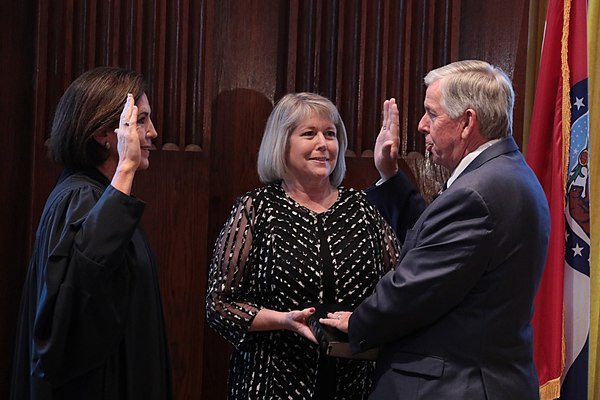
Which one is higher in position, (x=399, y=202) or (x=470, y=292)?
(x=399, y=202)

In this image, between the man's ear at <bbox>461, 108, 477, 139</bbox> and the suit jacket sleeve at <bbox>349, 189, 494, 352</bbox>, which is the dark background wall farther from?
the suit jacket sleeve at <bbox>349, 189, 494, 352</bbox>

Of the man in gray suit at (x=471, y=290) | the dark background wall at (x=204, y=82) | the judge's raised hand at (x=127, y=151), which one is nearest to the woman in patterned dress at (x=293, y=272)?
the man in gray suit at (x=471, y=290)

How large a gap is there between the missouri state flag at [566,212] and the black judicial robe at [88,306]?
171 cm

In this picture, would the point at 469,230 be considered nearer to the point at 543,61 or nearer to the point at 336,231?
the point at 336,231

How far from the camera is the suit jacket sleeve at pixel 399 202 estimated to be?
3109mm

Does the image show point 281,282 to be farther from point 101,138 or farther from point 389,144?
point 101,138

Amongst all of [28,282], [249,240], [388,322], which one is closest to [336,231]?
[249,240]

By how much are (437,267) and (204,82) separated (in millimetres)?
1671

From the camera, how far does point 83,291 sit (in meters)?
2.06

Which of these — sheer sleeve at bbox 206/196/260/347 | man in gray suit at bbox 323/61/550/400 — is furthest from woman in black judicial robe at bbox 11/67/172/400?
man in gray suit at bbox 323/61/550/400

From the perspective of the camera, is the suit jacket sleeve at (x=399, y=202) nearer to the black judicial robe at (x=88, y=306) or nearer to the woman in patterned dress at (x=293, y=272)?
the woman in patterned dress at (x=293, y=272)

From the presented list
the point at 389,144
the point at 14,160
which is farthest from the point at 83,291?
the point at 14,160

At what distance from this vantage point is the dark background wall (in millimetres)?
3412

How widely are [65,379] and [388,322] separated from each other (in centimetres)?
84
